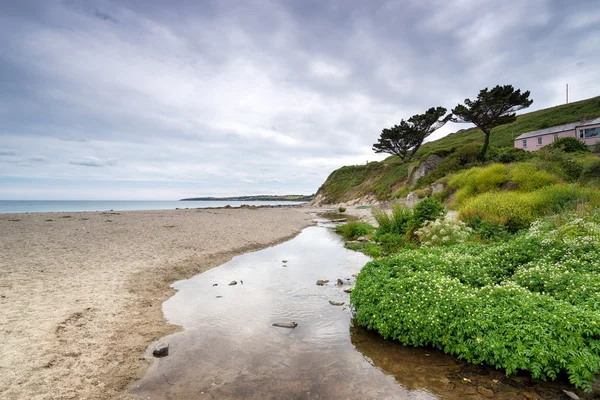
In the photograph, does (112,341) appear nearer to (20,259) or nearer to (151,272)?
(151,272)

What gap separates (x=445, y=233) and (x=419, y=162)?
40117 mm

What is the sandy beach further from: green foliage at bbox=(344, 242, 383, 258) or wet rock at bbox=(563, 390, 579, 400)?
wet rock at bbox=(563, 390, 579, 400)

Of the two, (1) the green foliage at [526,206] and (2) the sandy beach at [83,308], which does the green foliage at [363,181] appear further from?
(2) the sandy beach at [83,308]

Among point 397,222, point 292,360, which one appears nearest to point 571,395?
point 292,360

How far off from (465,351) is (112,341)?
7882 mm

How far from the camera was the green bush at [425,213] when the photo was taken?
17728 millimetres

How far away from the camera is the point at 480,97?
43906 millimetres

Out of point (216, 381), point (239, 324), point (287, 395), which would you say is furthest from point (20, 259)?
point (287, 395)

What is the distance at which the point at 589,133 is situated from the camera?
48250mm

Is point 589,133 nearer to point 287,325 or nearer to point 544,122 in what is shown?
point 544,122

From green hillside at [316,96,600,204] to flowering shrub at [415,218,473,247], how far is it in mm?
30620

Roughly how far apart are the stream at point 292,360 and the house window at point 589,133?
60301mm

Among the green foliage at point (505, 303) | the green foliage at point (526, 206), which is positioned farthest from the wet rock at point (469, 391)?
Answer: the green foliage at point (526, 206)

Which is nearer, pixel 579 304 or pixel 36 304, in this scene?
pixel 579 304
